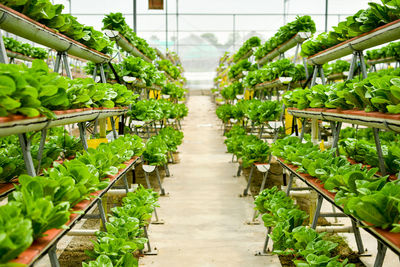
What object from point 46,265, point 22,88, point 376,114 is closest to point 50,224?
point 22,88

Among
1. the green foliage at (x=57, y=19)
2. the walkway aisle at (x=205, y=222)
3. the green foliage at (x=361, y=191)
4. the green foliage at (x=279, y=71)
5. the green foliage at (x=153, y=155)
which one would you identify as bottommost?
the walkway aisle at (x=205, y=222)

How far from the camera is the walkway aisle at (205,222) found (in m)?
3.09

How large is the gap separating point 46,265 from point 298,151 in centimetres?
215

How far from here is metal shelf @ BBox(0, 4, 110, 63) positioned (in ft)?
5.21

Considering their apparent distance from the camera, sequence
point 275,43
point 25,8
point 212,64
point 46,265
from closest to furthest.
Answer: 1. point 25,8
2. point 46,265
3. point 275,43
4. point 212,64

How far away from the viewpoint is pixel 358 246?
9.73 feet

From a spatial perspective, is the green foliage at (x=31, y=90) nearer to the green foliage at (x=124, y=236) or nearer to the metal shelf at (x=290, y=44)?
the green foliage at (x=124, y=236)

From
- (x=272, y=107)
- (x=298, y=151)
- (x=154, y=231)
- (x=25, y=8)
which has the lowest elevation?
(x=154, y=231)

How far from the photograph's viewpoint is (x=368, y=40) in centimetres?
225

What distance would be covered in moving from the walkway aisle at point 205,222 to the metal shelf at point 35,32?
5.86ft

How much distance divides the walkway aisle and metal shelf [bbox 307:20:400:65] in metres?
1.76

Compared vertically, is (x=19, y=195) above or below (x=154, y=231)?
above

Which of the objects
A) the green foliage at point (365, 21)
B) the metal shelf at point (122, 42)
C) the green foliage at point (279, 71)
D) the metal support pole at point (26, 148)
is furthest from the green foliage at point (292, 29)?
the metal support pole at point (26, 148)

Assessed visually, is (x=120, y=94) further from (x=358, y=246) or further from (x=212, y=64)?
(x=212, y=64)
